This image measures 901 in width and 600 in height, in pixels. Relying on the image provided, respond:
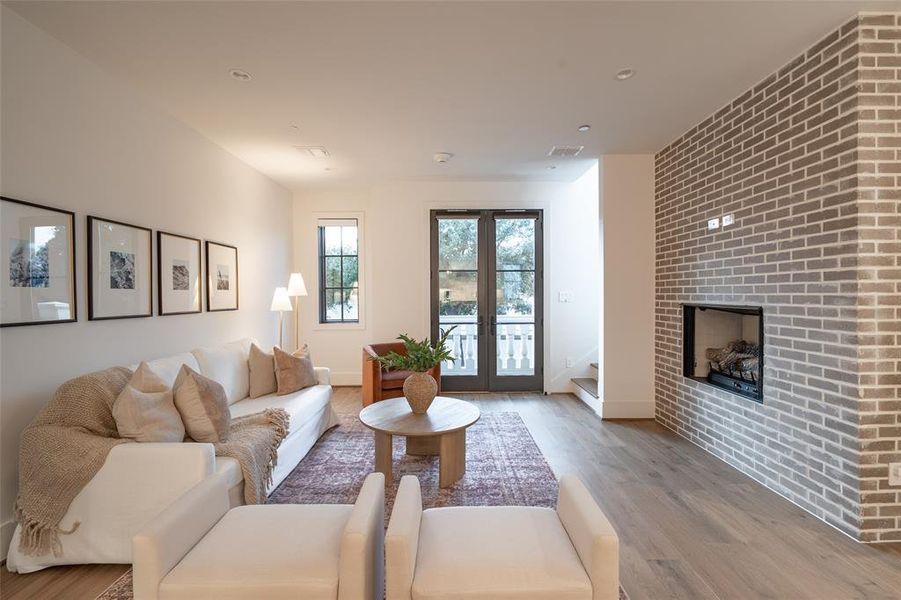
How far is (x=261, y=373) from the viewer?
371cm

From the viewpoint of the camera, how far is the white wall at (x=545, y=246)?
5449mm

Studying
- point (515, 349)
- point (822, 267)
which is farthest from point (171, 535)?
point (515, 349)

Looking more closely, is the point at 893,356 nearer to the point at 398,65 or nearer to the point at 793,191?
the point at 793,191

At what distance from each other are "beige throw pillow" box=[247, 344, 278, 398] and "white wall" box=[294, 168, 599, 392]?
5.99 ft

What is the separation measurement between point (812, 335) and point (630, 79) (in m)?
1.93

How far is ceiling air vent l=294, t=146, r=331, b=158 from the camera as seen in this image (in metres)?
4.06

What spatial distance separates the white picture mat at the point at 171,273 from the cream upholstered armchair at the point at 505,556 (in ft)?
8.82

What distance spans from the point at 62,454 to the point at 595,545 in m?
2.36

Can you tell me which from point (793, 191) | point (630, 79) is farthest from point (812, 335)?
point (630, 79)

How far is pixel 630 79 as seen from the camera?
9.21 ft

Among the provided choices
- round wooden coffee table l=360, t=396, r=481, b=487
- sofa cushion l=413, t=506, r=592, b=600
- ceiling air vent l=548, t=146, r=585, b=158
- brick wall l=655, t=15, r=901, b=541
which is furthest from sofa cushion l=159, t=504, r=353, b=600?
ceiling air vent l=548, t=146, r=585, b=158

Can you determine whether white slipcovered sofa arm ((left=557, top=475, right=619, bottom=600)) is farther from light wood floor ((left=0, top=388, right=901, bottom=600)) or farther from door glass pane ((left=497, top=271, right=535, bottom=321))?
door glass pane ((left=497, top=271, right=535, bottom=321))

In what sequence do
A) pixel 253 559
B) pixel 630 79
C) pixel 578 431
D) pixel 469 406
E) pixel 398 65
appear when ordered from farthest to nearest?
pixel 578 431 < pixel 469 406 < pixel 630 79 < pixel 398 65 < pixel 253 559

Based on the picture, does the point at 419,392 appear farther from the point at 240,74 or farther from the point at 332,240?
the point at 332,240
